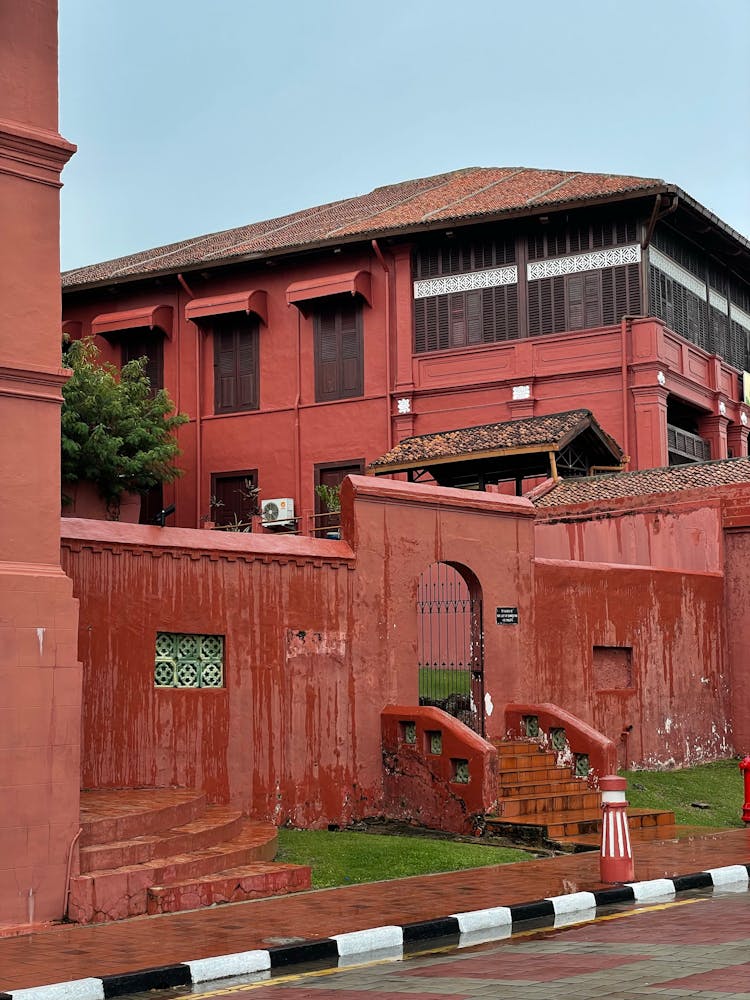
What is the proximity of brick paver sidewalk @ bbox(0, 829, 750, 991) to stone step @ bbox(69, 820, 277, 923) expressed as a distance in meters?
0.15

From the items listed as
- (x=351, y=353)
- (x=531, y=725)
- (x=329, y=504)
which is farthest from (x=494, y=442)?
(x=531, y=725)

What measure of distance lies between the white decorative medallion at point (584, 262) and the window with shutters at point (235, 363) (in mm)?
6827

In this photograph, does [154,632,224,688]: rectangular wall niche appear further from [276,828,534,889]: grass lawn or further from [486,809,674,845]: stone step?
[486,809,674,845]: stone step

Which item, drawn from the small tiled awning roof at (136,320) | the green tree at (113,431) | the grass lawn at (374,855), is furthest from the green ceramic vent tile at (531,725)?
the small tiled awning roof at (136,320)

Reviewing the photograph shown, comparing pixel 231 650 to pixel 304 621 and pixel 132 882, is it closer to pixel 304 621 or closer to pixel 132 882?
pixel 304 621

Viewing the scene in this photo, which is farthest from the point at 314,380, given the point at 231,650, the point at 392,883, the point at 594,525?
the point at 392,883

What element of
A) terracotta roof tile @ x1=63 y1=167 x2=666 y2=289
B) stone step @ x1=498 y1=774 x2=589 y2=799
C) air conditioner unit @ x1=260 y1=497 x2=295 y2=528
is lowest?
stone step @ x1=498 y1=774 x2=589 y2=799

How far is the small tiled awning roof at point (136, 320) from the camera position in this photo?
32094mm

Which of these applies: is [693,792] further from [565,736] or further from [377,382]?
[377,382]

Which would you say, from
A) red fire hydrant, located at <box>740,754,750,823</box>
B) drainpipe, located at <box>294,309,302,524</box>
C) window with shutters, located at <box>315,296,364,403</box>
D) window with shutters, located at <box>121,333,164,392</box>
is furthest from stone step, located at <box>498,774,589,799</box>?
window with shutters, located at <box>121,333,164,392</box>

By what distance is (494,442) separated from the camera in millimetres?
24766

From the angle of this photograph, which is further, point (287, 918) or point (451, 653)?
point (451, 653)

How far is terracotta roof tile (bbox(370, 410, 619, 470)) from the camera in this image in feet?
78.9

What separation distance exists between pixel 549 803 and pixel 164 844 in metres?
5.10
